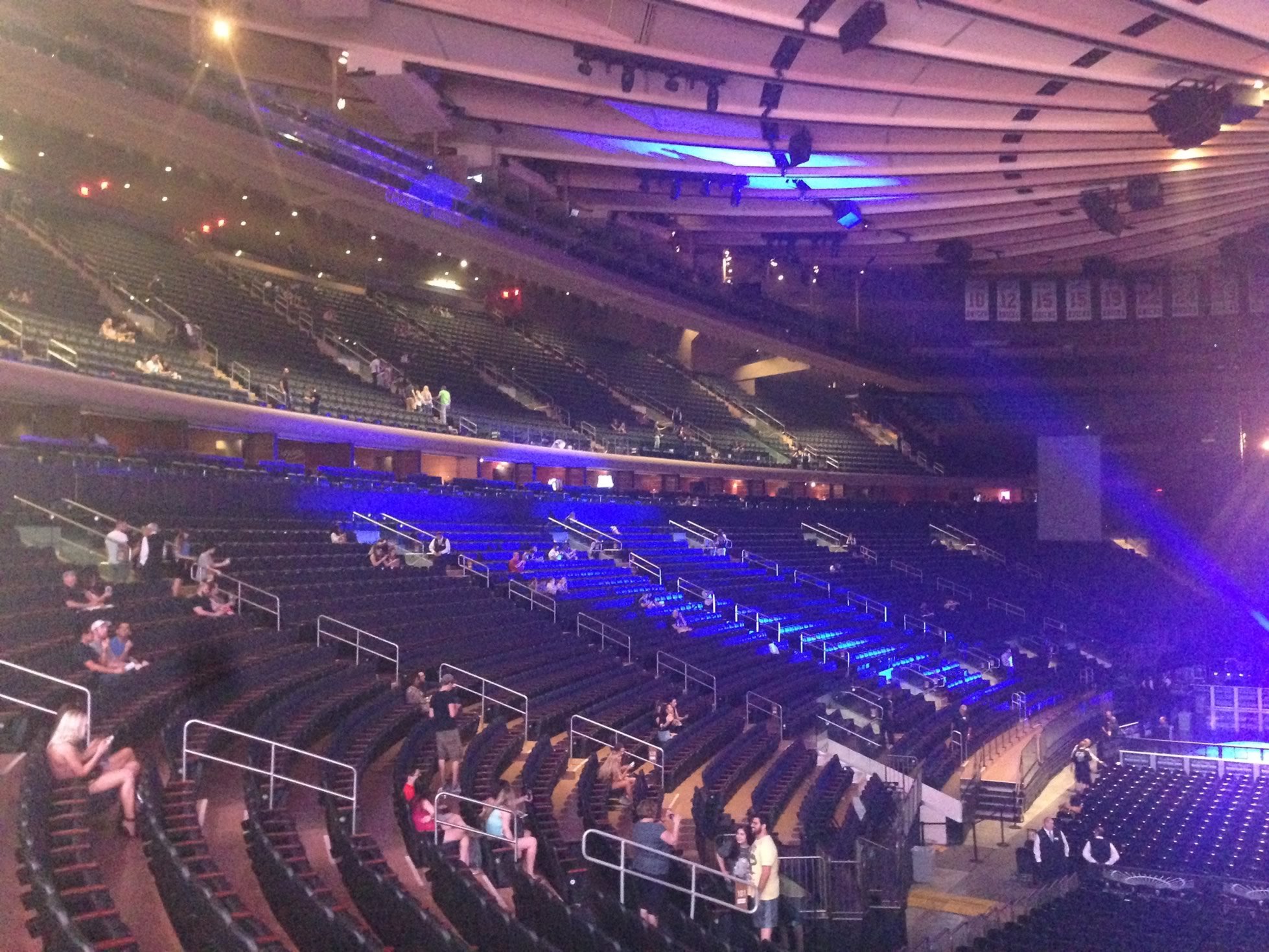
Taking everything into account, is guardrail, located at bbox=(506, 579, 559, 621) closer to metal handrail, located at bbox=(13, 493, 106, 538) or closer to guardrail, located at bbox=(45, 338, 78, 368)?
metal handrail, located at bbox=(13, 493, 106, 538)

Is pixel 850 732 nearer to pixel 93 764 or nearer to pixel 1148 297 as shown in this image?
pixel 93 764

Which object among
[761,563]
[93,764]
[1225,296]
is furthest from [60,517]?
[1225,296]

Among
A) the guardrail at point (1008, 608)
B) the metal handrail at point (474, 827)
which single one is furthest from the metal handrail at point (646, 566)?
the metal handrail at point (474, 827)

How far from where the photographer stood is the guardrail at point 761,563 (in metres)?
25.0

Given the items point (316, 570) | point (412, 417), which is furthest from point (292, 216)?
point (316, 570)

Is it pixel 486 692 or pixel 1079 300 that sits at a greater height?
pixel 1079 300

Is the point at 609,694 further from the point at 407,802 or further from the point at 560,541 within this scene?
the point at 560,541

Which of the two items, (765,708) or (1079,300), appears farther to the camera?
(1079,300)

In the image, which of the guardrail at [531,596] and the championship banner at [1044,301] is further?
the championship banner at [1044,301]

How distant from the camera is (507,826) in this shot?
8305 mm

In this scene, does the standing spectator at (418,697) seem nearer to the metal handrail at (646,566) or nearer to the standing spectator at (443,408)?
the metal handrail at (646,566)

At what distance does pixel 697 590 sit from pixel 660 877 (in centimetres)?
1237

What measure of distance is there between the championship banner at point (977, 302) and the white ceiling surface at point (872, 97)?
8517 millimetres

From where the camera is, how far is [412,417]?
71.6 ft
